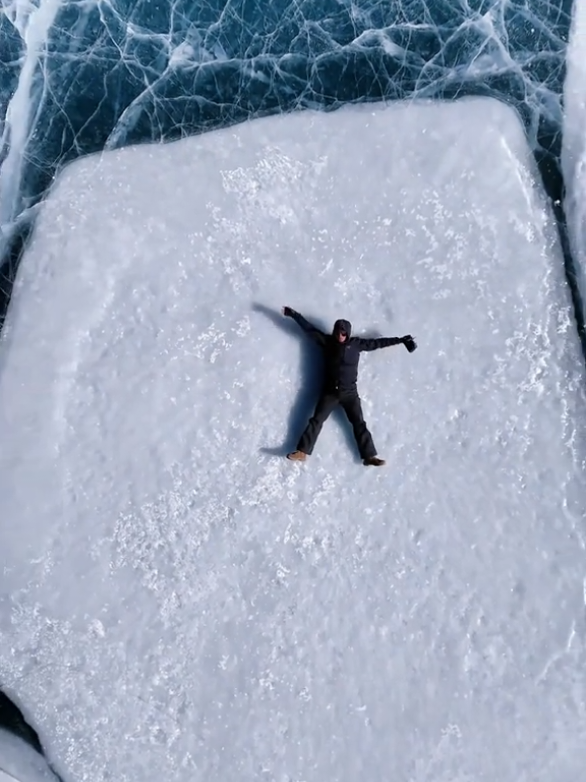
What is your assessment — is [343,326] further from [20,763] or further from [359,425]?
[20,763]

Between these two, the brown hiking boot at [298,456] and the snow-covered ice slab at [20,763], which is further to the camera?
the snow-covered ice slab at [20,763]

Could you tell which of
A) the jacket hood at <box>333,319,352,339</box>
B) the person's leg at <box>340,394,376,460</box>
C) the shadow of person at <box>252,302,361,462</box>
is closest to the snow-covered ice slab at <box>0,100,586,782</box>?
the shadow of person at <box>252,302,361,462</box>

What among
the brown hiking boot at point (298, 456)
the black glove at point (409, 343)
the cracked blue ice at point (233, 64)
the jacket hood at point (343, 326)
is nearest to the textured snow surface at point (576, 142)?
the cracked blue ice at point (233, 64)

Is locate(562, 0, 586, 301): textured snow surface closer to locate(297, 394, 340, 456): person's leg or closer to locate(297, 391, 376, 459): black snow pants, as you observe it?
locate(297, 391, 376, 459): black snow pants

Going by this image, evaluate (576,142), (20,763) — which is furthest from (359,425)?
(20,763)

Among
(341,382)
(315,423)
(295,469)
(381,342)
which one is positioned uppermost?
(381,342)

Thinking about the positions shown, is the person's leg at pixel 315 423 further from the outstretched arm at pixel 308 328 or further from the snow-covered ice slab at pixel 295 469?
the outstretched arm at pixel 308 328

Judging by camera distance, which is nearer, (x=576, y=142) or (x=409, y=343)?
(x=409, y=343)

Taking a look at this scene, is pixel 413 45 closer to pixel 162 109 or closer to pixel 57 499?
pixel 162 109
